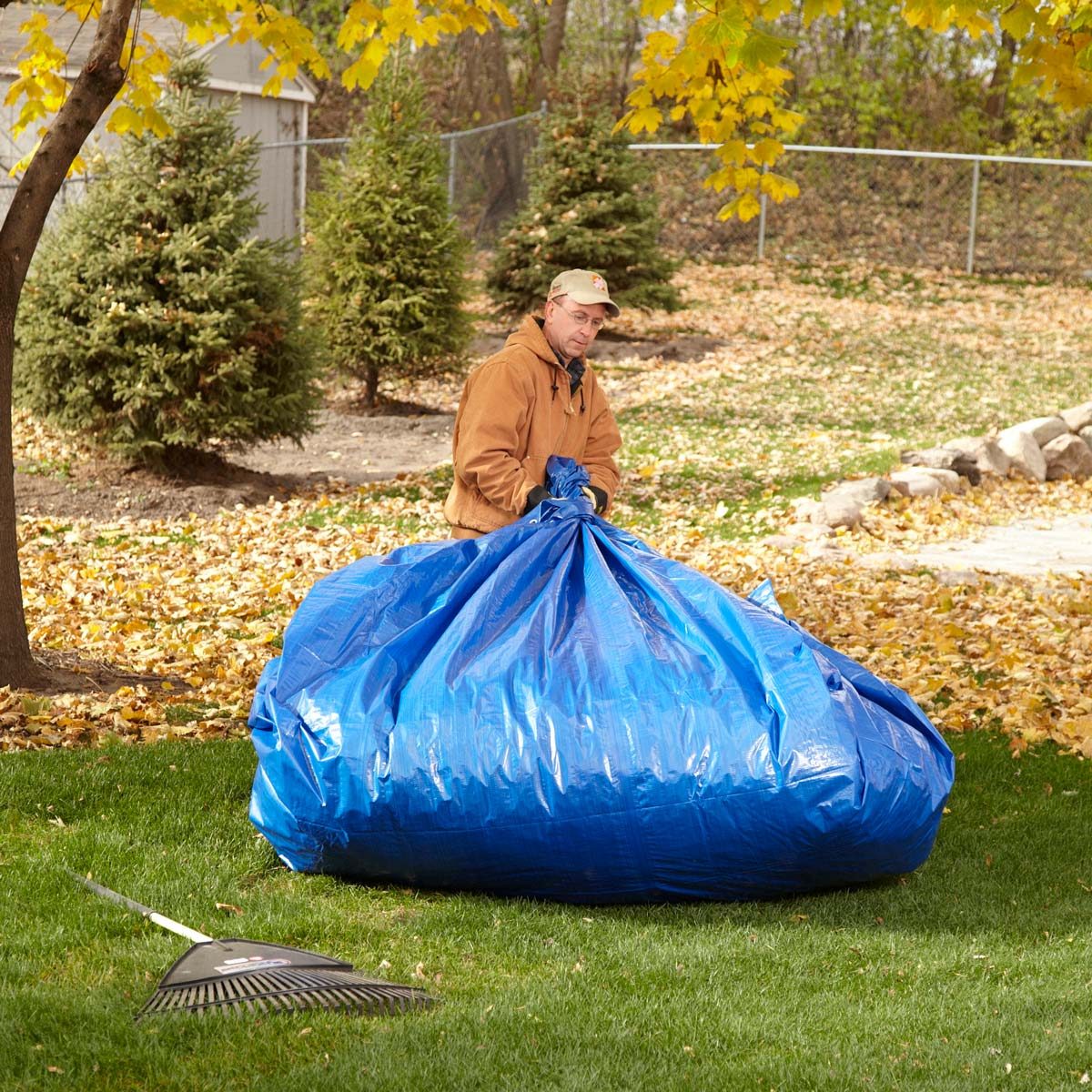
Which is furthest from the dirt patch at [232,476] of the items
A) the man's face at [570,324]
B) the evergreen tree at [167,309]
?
the man's face at [570,324]

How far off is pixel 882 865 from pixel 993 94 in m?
24.5

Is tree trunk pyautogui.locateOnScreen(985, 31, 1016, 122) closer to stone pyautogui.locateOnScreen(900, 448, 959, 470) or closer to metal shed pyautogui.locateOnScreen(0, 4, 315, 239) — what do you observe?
metal shed pyautogui.locateOnScreen(0, 4, 315, 239)

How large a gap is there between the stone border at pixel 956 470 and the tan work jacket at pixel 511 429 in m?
4.21

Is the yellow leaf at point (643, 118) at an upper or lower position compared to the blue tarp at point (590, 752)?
upper

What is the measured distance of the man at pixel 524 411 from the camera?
446 cm

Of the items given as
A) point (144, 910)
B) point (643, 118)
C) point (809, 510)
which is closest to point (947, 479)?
point (809, 510)

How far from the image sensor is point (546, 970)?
331 cm

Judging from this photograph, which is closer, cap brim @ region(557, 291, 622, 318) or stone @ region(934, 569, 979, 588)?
cap brim @ region(557, 291, 622, 318)

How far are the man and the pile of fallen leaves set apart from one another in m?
1.41

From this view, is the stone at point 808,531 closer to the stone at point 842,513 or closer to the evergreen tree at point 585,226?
the stone at point 842,513

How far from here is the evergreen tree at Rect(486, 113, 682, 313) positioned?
53.0 feet

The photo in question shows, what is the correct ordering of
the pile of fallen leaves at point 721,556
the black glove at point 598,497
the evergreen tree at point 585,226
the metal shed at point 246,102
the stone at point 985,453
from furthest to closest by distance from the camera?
the metal shed at point 246,102 < the evergreen tree at point 585,226 < the stone at point 985,453 < the pile of fallen leaves at point 721,556 < the black glove at point 598,497

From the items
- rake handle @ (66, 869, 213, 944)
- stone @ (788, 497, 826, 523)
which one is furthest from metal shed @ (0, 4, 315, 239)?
rake handle @ (66, 869, 213, 944)

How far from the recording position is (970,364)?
1568cm
